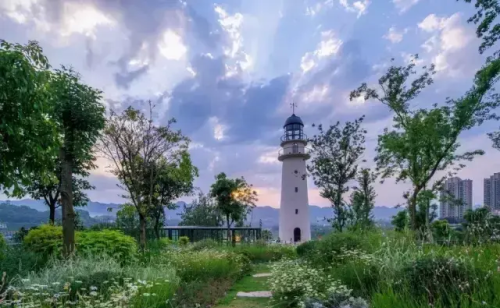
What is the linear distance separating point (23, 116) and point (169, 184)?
529 inches

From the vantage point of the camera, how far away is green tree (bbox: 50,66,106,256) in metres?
5.59

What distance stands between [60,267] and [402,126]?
13.7m

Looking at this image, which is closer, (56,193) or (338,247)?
(338,247)

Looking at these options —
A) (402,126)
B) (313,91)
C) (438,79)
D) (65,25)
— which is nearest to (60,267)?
(65,25)

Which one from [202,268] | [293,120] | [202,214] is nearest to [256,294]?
[202,268]

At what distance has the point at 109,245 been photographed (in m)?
6.36

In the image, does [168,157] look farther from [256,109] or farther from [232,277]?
[256,109]

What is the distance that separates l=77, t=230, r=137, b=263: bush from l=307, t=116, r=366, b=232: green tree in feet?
37.4

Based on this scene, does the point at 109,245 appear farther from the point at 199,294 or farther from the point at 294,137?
the point at 294,137

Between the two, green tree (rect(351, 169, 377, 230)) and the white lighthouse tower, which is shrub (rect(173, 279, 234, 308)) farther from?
the white lighthouse tower

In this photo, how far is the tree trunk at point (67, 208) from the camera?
5594 mm

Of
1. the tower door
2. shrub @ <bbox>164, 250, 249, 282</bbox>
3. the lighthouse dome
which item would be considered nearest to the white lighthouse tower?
the tower door

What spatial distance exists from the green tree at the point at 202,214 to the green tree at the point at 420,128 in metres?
14.6

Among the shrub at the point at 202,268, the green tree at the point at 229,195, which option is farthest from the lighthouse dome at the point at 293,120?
the shrub at the point at 202,268
